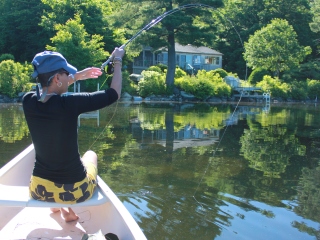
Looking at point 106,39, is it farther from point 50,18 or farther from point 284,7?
point 284,7

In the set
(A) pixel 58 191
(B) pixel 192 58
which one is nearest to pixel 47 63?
(A) pixel 58 191

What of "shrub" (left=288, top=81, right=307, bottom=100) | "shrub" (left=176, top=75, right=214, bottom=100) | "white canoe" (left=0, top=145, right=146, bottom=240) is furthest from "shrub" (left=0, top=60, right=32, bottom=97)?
"white canoe" (left=0, top=145, right=146, bottom=240)

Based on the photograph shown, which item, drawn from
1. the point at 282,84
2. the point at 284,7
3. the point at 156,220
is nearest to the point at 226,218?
the point at 156,220

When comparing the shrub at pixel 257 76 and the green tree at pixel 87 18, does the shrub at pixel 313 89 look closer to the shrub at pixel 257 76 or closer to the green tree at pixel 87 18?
the shrub at pixel 257 76

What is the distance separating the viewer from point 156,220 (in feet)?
15.2

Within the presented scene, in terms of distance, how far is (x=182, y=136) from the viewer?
36.2 ft

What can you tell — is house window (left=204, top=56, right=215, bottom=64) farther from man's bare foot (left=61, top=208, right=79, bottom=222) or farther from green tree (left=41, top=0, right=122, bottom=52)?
man's bare foot (left=61, top=208, right=79, bottom=222)

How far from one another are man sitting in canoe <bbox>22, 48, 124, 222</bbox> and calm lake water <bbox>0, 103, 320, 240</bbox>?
144cm

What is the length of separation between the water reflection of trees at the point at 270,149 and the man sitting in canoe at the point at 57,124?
4.51 metres

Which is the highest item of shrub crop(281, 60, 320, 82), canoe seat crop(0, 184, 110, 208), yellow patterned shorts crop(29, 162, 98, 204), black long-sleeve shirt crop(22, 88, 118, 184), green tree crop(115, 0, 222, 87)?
green tree crop(115, 0, 222, 87)

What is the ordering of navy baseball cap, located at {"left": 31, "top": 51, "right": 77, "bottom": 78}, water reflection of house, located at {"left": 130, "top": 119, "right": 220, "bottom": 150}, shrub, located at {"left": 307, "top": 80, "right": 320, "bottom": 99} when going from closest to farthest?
navy baseball cap, located at {"left": 31, "top": 51, "right": 77, "bottom": 78}
water reflection of house, located at {"left": 130, "top": 119, "right": 220, "bottom": 150}
shrub, located at {"left": 307, "top": 80, "right": 320, "bottom": 99}

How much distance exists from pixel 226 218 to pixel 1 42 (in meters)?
34.0

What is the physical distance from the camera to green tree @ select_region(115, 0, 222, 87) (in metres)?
26.4

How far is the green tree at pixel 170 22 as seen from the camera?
26.4 metres
